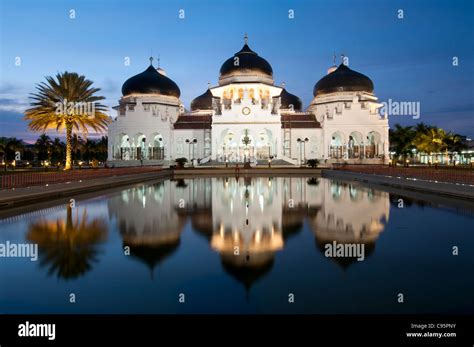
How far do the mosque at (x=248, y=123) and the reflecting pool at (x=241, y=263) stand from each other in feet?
141

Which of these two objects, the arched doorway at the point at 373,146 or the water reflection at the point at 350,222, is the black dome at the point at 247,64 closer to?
the arched doorway at the point at 373,146

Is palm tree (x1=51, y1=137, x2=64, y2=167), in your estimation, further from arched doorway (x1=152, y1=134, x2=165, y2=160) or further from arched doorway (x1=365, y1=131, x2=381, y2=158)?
arched doorway (x1=365, y1=131, x2=381, y2=158)

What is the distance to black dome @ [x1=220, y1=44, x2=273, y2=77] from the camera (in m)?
61.4

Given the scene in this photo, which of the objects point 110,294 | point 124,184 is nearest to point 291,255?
point 110,294

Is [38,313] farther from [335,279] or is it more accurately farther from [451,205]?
[451,205]

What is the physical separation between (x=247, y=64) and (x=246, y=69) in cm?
93

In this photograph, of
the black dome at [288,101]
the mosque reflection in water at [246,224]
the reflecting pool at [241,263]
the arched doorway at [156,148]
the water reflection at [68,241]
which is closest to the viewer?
the reflecting pool at [241,263]

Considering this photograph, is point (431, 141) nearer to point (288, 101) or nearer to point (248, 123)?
point (288, 101)

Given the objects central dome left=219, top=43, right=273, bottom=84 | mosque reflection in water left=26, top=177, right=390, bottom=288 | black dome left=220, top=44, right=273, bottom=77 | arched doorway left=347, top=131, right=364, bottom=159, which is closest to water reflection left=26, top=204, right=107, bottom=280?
mosque reflection in water left=26, top=177, right=390, bottom=288

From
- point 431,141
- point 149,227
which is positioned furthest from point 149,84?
point 149,227

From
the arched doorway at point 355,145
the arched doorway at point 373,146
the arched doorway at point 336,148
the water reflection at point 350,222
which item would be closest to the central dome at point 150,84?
the arched doorway at point 336,148

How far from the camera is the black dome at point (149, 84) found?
62906 mm

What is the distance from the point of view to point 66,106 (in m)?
32.0

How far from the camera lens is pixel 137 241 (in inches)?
322
